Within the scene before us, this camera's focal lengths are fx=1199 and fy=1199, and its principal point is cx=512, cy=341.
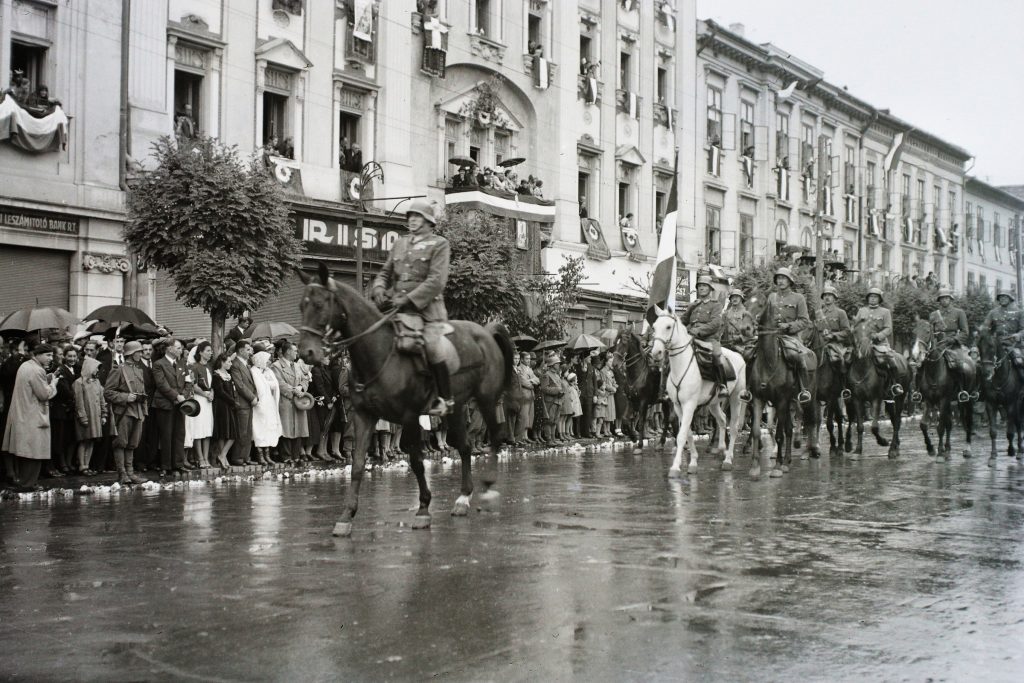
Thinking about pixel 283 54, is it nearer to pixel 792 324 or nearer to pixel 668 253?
pixel 668 253

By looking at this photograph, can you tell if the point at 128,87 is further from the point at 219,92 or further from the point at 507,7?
the point at 507,7

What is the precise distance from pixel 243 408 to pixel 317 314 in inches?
347

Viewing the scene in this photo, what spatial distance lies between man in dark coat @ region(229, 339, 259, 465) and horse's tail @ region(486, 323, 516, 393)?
7.07 metres

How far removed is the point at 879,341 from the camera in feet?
66.2

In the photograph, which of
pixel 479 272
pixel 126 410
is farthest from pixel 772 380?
pixel 479 272

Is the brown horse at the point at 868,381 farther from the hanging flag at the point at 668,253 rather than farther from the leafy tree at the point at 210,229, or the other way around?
the leafy tree at the point at 210,229

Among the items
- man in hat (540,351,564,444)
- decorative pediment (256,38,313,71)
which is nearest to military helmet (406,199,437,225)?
man in hat (540,351,564,444)

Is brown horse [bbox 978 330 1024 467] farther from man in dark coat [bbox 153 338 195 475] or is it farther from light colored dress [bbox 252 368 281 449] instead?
man in dark coat [bbox 153 338 195 475]

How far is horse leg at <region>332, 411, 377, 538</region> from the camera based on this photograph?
9.95 m

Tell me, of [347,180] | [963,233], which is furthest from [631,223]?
[963,233]

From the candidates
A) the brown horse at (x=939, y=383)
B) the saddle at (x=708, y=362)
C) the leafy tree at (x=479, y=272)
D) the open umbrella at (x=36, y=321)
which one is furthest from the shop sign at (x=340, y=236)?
the brown horse at (x=939, y=383)

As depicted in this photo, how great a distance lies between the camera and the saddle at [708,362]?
55.9 ft

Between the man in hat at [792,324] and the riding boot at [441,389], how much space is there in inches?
300

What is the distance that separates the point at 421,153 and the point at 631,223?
11.1 metres
